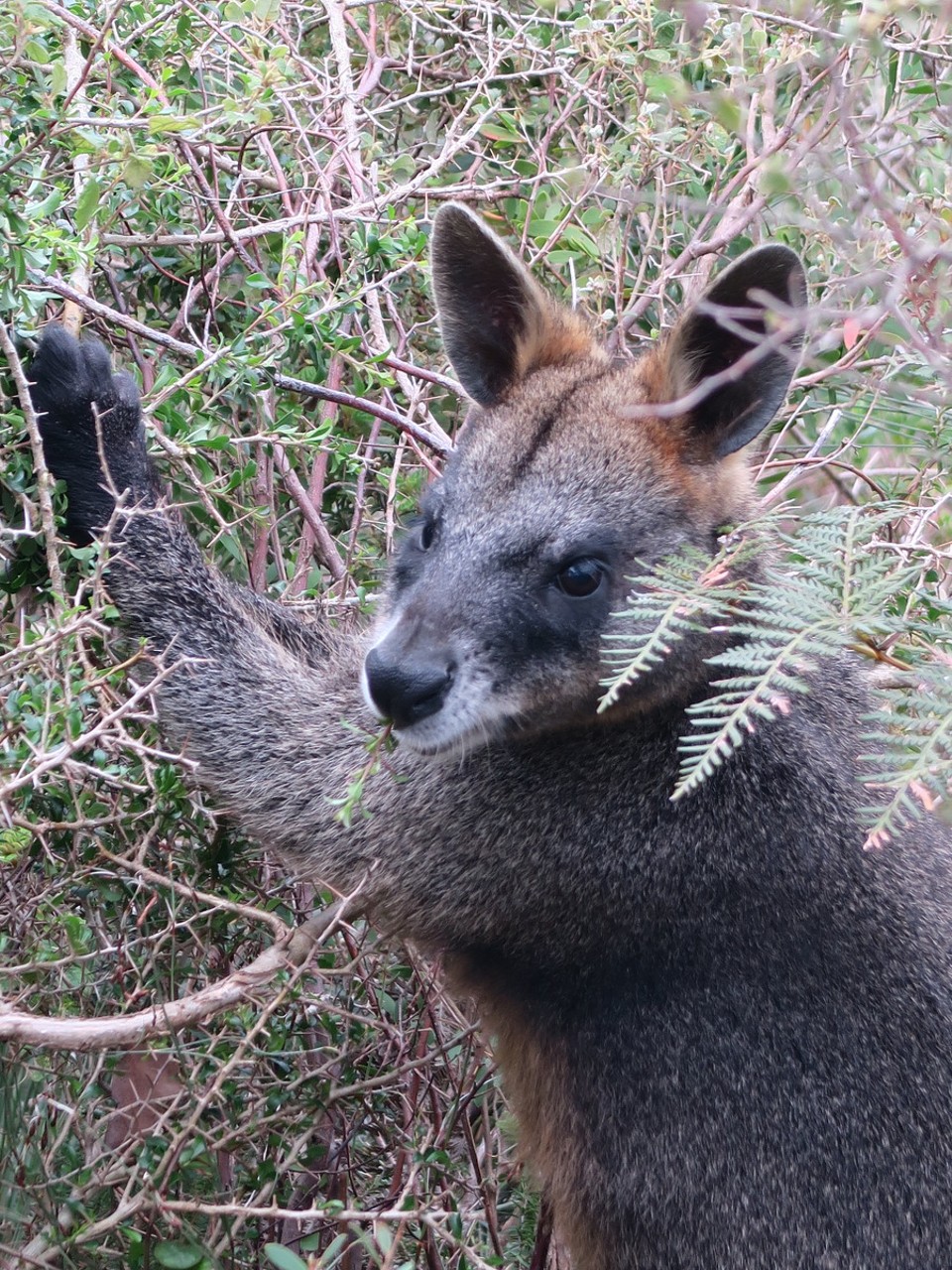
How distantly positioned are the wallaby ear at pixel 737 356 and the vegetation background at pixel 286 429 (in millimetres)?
213

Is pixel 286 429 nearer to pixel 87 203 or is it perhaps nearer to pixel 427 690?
pixel 87 203

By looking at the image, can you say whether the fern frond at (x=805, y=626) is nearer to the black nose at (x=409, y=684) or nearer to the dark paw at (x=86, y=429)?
the black nose at (x=409, y=684)

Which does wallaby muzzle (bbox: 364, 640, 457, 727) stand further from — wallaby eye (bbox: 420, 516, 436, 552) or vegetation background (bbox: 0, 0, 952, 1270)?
vegetation background (bbox: 0, 0, 952, 1270)

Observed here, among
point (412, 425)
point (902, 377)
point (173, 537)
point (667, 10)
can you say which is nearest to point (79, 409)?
point (173, 537)

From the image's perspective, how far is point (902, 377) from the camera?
6383 millimetres

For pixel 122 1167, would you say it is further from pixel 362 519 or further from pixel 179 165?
pixel 179 165

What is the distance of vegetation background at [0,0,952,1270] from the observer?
4.29 meters

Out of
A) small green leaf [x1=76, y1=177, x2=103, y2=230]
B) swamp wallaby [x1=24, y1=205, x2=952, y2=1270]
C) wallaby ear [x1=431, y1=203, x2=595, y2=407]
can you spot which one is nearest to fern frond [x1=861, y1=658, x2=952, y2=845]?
swamp wallaby [x1=24, y1=205, x2=952, y2=1270]

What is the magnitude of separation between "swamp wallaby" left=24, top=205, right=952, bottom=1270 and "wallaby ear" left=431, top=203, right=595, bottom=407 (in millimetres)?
11

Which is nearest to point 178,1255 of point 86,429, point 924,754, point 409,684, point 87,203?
point 409,684

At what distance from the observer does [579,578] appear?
472 centimetres

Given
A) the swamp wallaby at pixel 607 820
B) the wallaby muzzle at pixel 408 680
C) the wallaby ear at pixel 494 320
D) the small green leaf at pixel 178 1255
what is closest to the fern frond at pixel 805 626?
the swamp wallaby at pixel 607 820

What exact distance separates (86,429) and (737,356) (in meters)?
2.35

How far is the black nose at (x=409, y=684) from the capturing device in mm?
4379
